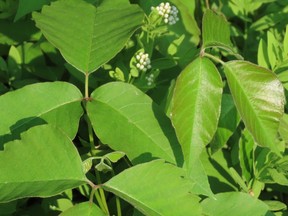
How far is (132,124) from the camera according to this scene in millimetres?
1359

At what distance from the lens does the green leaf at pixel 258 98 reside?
1281 millimetres

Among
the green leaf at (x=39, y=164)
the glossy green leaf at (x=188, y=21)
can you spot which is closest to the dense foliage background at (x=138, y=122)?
the green leaf at (x=39, y=164)

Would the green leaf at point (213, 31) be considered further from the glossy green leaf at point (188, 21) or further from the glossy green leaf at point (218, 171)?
the glossy green leaf at point (188, 21)

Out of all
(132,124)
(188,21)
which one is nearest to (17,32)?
(188,21)

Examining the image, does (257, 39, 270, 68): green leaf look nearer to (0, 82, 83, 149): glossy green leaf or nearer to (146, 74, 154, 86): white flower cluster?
(146, 74, 154, 86): white flower cluster

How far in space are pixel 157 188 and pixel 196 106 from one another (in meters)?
0.21

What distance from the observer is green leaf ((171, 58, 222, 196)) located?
126cm

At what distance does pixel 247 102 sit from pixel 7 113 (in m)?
0.59

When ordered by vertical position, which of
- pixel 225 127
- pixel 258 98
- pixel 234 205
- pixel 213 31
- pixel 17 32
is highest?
pixel 213 31

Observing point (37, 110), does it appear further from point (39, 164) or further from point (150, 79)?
point (150, 79)

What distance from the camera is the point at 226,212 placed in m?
1.48

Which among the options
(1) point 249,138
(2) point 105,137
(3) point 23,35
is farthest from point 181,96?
(3) point 23,35

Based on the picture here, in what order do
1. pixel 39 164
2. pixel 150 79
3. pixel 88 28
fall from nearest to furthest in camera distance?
pixel 39 164
pixel 88 28
pixel 150 79

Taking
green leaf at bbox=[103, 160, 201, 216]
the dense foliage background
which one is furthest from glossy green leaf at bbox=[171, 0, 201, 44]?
green leaf at bbox=[103, 160, 201, 216]
